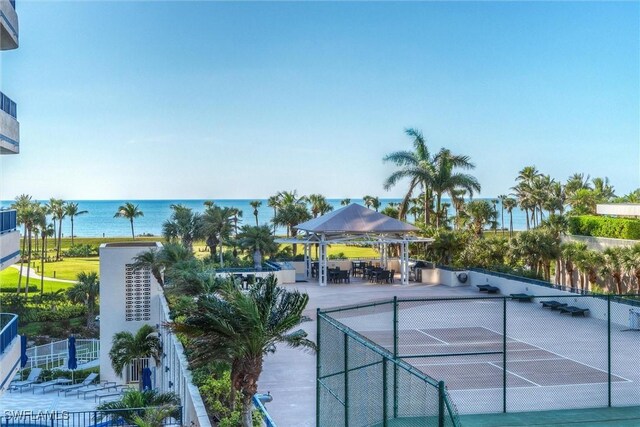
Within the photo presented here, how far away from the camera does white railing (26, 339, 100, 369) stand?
33.8 meters

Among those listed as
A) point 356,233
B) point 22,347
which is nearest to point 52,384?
point 22,347

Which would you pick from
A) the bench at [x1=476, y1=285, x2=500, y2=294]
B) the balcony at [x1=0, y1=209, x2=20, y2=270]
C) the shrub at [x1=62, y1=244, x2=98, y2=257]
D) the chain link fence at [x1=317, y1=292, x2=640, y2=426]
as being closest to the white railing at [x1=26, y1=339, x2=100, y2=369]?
the balcony at [x1=0, y1=209, x2=20, y2=270]

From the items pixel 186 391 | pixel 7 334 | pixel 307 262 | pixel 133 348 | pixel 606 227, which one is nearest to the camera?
A: pixel 186 391

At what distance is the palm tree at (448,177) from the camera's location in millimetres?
40906

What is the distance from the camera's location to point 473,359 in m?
17.0

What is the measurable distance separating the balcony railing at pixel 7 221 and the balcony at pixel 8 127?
64.6 inches

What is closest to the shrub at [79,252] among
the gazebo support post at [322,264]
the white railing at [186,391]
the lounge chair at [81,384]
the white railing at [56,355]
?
the white railing at [56,355]

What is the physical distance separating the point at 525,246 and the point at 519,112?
45739 mm

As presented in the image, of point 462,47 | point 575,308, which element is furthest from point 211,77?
point 575,308

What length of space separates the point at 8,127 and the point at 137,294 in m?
14.4

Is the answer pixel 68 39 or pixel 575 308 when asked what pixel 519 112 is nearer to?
pixel 68 39

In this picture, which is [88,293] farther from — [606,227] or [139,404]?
[606,227]

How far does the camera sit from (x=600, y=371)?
16.0 m

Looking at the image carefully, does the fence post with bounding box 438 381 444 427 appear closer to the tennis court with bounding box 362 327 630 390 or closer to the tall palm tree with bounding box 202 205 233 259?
the tennis court with bounding box 362 327 630 390
